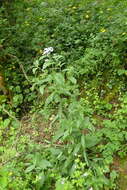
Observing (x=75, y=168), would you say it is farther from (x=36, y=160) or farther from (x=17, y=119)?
(x=17, y=119)

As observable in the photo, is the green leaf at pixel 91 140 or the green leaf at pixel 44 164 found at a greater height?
the green leaf at pixel 91 140

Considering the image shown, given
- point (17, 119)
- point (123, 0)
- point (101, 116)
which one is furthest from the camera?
point (123, 0)

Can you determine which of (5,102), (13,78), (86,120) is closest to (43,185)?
(86,120)

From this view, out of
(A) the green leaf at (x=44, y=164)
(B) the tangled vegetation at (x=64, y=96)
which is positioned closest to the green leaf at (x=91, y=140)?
(B) the tangled vegetation at (x=64, y=96)

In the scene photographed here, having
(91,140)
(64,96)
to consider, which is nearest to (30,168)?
(91,140)

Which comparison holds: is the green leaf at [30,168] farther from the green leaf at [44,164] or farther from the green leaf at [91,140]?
the green leaf at [91,140]

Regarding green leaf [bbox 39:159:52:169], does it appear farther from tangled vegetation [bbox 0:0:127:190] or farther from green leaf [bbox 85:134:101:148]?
green leaf [bbox 85:134:101:148]

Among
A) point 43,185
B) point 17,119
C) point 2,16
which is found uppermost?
point 2,16

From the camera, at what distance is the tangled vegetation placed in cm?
311

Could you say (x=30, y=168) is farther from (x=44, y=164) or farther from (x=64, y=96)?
(x=64, y=96)

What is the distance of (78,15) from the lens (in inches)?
203

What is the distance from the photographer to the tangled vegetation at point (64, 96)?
311 centimetres

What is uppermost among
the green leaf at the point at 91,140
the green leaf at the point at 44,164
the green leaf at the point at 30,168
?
the green leaf at the point at 91,140

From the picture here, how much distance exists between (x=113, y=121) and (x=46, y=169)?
1026 mm
